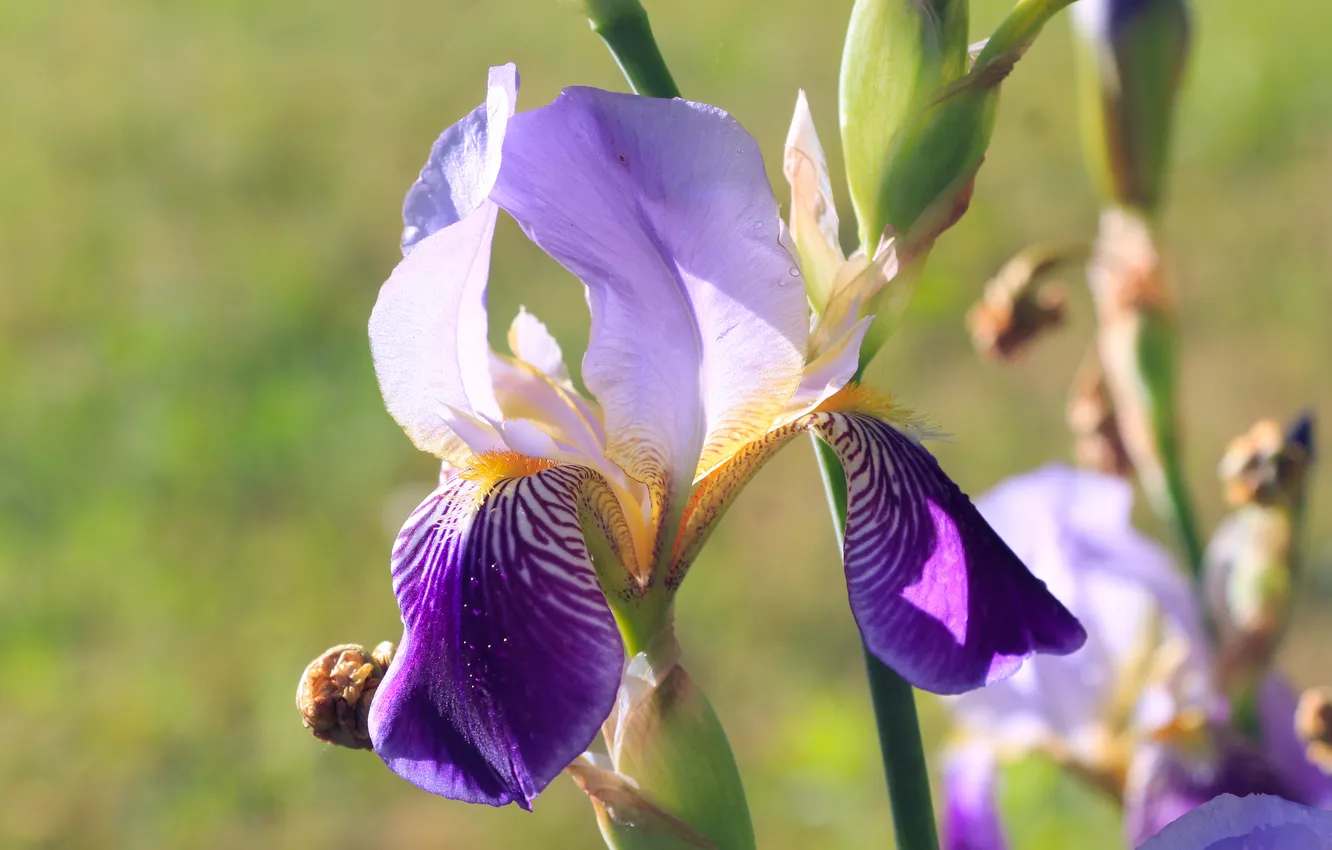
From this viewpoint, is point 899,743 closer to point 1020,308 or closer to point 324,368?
point 1020,308

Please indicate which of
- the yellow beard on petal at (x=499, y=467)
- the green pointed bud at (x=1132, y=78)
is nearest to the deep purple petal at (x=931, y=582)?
the yellow beard on petal at (x=499, y=467)

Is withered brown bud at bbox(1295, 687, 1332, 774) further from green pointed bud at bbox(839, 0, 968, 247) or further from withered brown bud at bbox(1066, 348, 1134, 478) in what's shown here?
green pointed bud at bbox(839, 0, 968, 247)

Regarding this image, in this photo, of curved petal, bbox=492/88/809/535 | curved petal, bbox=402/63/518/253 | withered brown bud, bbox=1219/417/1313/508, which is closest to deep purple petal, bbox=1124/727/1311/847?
withered brown bud, bbox=1219/417/1313/508

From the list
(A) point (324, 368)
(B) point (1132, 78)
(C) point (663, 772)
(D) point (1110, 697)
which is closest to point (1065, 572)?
(D) point (1110, 697)

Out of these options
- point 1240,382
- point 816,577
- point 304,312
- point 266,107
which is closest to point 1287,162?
point 1240,382

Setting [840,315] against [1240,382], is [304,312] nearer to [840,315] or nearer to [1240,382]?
[1240,382]

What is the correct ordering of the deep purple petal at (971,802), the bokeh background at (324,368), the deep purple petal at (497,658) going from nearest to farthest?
the deep purple petal at (497,658), the deep purple petal at (971,802), the bokeh background at (324,368)

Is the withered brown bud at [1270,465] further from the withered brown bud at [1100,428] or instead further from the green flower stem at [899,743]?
the green flower stem at [899,743]
